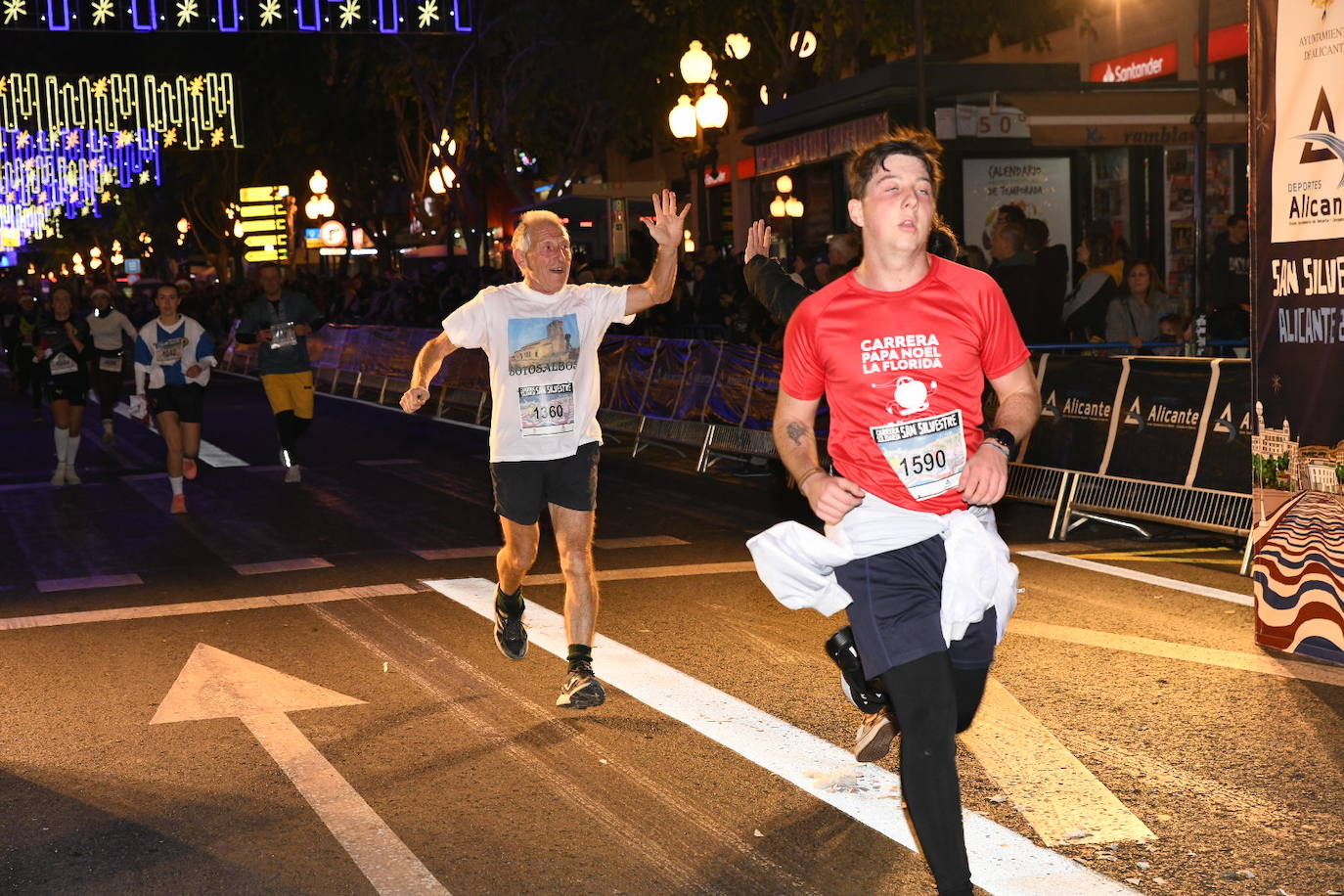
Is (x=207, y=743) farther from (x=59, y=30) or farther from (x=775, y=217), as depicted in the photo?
(x=775, y=217)

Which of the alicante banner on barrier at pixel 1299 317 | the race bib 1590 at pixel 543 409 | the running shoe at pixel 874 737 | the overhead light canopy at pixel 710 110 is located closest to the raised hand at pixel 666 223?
the race bib 1590 at pixel 543 409

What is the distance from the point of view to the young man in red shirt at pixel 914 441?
14.4 feet

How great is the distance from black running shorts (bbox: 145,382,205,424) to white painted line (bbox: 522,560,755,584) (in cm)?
506

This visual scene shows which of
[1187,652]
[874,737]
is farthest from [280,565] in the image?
[874,737]

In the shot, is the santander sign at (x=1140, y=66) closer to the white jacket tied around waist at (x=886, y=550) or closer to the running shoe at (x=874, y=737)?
the running shoe at (x=874, y=737)

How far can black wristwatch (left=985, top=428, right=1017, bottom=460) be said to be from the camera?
4441 millimetres

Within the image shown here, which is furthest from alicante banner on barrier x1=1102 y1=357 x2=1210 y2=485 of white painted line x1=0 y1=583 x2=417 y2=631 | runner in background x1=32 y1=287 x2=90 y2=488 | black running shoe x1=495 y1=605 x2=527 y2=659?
runner in background x1=32 y1=287 x2=90 y2=488

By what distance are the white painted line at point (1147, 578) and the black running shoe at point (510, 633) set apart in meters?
3.69

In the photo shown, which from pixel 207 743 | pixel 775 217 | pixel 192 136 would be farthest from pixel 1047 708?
pixel 192 136

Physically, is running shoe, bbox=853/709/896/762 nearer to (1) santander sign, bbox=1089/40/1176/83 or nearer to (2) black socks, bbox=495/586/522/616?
(2) black socks, bbox=495/586/522/616

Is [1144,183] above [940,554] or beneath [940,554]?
above

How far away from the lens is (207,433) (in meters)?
21.8

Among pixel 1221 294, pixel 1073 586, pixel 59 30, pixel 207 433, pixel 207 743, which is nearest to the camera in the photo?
pixel 207 743

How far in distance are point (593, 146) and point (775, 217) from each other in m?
15.4
